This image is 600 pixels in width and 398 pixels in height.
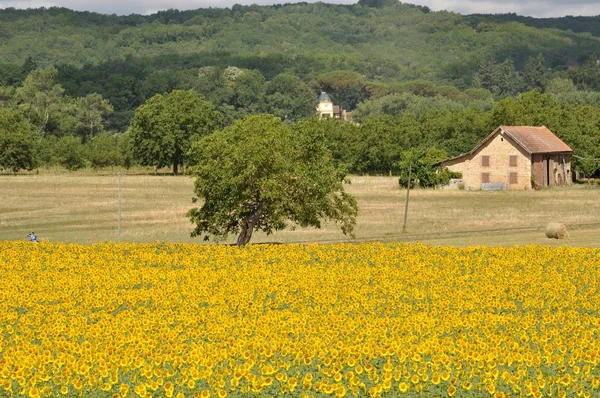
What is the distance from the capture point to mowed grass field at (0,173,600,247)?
221ft

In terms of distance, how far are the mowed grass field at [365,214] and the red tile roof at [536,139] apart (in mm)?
5657

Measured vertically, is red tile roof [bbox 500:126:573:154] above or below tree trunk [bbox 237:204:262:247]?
above

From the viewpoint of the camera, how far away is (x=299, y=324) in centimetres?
2370

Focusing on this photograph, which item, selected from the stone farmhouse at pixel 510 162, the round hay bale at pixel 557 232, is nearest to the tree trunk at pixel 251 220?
the round hay bale at pixel 557 232

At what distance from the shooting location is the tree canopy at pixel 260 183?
52.4 metres

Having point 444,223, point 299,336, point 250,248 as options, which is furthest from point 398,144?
point 299,336

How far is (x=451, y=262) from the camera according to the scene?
115ft

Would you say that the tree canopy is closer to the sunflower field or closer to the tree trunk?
the tree trunk

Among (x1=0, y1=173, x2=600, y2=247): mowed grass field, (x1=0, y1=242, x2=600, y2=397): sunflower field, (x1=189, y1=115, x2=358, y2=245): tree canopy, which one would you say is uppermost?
(x1=189, y1=115, x2=358, y2=245): tree canopy

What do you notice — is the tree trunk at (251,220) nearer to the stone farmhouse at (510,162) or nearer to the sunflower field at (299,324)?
the sunflower field at (299,324)

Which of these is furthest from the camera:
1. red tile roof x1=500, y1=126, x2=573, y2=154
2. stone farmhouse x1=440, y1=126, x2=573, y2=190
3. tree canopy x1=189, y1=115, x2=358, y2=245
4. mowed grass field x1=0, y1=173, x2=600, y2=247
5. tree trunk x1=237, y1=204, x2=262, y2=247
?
red tile roof x1=500, y1=126, x2=573, y2=154

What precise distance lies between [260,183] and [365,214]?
34.0 metres

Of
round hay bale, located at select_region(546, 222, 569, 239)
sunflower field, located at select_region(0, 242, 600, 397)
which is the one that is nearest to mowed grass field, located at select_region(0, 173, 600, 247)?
round hay bale, located at select_region(546, 222, 569, 239)

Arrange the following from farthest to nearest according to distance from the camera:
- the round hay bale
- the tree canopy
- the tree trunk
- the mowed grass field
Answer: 1. the mowed grass field
2. the round hay bale
3. the tree trunk
4. the tree canopy
